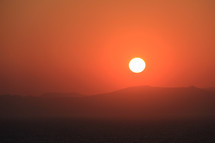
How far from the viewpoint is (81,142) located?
59.7 meters

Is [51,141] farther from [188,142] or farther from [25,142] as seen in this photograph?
[188,142]

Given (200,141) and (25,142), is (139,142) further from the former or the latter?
(25,142)

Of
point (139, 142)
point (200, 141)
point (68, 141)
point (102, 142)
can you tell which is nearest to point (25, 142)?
point (68, 141)

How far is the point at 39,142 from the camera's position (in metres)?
59.7

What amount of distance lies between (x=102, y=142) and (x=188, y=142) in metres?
14.2

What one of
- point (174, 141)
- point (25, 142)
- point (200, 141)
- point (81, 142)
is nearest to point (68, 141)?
point (81, 142)

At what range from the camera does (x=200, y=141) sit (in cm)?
6028

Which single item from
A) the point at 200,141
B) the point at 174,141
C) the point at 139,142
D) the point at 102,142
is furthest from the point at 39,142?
the point at 200,141

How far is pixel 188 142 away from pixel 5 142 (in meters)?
31.0

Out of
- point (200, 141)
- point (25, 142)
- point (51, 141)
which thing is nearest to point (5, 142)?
point (25, 142)

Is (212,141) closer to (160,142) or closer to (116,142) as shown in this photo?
(160,142)

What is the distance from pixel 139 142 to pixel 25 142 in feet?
63.1

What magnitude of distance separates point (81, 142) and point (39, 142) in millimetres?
7074

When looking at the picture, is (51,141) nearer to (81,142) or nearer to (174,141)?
(81,142)
